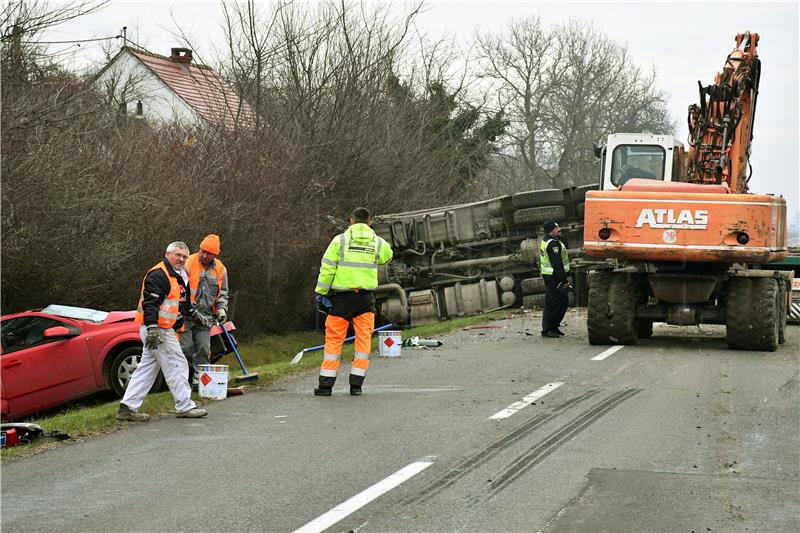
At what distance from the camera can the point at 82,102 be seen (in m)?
18.0

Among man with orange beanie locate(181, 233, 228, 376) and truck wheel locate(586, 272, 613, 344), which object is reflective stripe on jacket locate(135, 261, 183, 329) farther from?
truck wheel locate(586, 272, 613, 344)

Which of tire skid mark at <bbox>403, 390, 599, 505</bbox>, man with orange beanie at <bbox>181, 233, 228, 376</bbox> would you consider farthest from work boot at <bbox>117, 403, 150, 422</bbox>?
tire skid mark at <bbox>403, 390, 599, 505</bbox>

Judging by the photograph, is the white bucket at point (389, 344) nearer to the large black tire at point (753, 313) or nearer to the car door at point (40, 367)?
the car door at point (40, 367)

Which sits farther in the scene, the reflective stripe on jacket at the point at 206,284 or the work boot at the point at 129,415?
the reflective stripe on jacket at the point at 206,284

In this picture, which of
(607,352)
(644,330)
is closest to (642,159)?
(644,330)

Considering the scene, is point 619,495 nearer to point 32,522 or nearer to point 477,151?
point 32,522

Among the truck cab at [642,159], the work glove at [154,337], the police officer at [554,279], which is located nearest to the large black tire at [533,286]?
the truck cab at [642,159]

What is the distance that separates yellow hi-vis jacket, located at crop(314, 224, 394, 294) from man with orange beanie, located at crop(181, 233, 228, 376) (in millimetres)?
1156

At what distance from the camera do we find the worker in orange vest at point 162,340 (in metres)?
10.4

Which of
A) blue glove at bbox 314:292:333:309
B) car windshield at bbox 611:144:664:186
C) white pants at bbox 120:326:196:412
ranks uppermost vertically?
car windshield at bbox 611:144:664:186

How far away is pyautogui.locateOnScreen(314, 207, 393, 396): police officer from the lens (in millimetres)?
11609

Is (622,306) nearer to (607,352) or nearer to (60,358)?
(607,352)

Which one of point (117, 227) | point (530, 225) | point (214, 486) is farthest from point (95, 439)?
point (530, 225)

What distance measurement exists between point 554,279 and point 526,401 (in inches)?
265
